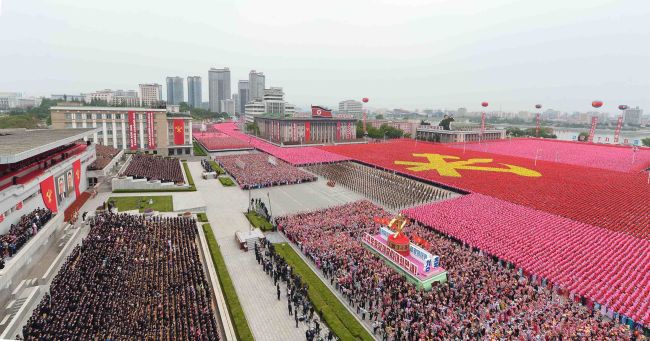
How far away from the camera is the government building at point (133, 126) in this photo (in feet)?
166

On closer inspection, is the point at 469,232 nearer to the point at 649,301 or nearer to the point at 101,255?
the point at 649,301

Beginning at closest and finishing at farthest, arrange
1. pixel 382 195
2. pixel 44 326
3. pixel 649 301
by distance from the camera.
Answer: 1. pixel 44 326
2. pixel 649 301
3. pixel 382 195

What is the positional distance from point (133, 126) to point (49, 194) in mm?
34856

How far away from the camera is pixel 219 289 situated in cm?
1797

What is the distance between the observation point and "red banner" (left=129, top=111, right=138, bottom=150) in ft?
179

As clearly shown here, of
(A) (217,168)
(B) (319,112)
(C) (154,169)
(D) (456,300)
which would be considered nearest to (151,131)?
(A) (217,168)

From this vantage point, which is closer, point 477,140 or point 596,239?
point 596,239

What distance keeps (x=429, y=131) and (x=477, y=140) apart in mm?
13981

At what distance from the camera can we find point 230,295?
17.5m

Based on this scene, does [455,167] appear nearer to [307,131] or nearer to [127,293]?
[307,131]

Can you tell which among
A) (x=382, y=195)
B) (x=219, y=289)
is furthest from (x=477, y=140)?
(x=219, y=289)

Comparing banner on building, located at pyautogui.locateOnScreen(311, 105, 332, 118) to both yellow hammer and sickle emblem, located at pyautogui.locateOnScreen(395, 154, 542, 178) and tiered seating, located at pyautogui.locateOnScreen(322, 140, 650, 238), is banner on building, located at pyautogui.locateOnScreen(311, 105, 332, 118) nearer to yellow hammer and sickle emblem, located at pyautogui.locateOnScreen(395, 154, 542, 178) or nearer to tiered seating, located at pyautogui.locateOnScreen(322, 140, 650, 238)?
tiered seating, located at pyautogui.locateOnScreen(322, 140, 650, 238)

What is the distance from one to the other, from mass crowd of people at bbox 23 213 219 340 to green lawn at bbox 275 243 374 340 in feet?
16.5

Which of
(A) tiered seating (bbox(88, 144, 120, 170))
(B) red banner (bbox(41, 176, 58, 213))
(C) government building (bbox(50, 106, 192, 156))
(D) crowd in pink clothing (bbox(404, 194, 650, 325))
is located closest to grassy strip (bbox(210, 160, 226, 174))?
(C) government building (bbox(50, 106, 192, 156))
